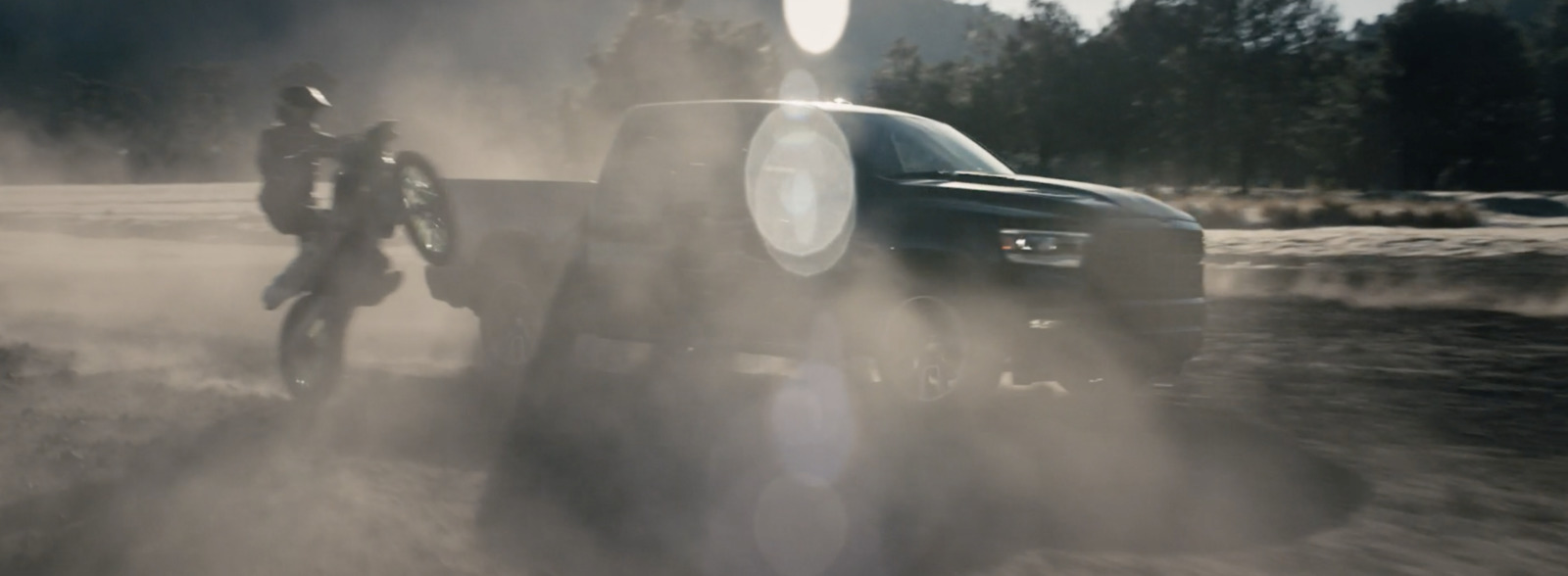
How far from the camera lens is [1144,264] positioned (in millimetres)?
8680

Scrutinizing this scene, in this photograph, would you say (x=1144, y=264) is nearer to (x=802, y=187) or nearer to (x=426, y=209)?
(x=802, y=187)

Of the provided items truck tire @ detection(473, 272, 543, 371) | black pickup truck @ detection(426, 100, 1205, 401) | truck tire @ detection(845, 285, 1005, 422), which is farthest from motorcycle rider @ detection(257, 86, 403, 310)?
truck tire @ detection(845, 285, 1005, 422)

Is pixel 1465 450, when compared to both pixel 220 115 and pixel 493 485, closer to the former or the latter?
pixel 493 485

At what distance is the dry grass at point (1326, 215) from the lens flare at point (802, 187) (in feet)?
74.5

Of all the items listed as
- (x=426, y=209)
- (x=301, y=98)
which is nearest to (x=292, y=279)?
(x=426, y=209)

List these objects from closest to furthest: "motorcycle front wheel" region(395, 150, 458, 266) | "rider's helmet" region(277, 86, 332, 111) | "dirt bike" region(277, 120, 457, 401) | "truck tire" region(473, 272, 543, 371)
Result: "rider's helmet" region(277, 86, 332, 111)
"dirt bike" region(277, 120, 457, 401)
"motorcycle front wheel" region(395, 150, 458, 266)
"truck tire" region(473, 272, 543, 371)

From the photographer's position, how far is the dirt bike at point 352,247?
916 cm

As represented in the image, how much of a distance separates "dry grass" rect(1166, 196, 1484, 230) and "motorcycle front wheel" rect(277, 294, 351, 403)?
939 inches

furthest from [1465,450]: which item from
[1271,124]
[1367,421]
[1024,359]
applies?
[1271,124]

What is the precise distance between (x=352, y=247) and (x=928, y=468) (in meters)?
3.91

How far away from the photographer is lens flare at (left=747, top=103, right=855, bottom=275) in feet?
28.9

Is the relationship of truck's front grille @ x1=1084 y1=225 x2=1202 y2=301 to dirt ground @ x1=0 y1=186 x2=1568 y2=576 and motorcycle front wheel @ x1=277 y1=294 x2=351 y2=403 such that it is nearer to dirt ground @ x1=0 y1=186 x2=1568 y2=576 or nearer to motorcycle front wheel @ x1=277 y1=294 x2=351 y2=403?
dirt ground @ x1=0 y1=186 x2=1568 y2=576

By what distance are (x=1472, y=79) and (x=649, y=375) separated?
64.2m

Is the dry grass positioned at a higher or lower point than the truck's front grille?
lower
